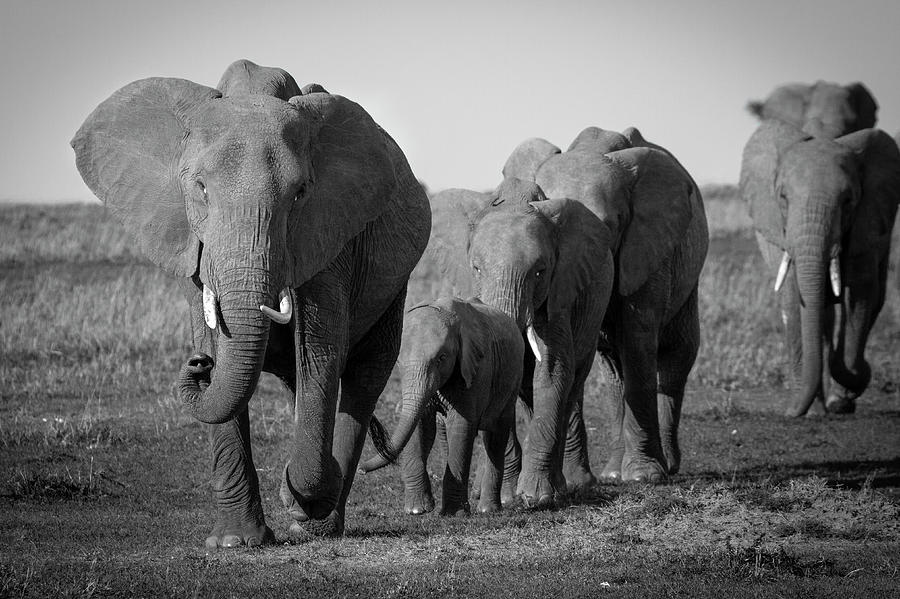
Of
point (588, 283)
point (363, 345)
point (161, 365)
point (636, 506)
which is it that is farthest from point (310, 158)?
point (161, 365)

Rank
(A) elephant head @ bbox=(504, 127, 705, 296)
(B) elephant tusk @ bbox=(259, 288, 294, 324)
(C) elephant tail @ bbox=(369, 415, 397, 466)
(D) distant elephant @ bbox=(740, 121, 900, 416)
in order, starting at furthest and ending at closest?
(D) distant elephant @ bbox=(740, 121, 900, 416) < (A) elephant head @ bbox=(504, 127, 705, 296) < (C) elephant tail @ bbox=(369, 415, 397, 466) < (B) elephant tusk @ bbox=(259, 288, 294, 324)

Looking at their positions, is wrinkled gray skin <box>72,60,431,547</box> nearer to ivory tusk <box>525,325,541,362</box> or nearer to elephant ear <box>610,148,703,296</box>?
ivory tusk <box>525,325,541,362</box>

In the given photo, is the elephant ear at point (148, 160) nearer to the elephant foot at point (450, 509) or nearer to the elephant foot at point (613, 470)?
the elephant foot at point (450, 509)

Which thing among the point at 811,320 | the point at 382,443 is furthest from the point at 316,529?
the point at 811,320

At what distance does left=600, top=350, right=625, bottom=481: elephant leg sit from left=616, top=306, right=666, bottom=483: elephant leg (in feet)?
1.05

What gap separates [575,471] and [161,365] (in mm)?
6533

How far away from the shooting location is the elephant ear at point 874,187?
1761 cm

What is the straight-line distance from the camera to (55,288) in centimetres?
2250

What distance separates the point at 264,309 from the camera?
23.1 feet

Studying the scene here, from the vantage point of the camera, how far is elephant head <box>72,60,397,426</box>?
7125mm

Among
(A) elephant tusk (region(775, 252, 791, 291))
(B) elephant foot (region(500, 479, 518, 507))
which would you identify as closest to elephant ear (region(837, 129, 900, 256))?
(A) elephant tusk (region(775, 252, 791, 291))

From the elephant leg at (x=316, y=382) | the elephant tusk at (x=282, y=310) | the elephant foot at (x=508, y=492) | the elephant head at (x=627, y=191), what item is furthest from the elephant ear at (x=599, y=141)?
the elephant tusk at (x=282, y=310)

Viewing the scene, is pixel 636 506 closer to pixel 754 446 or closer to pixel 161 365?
pixel 754 446

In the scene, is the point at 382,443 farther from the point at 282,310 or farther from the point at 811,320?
the point at 811,320
